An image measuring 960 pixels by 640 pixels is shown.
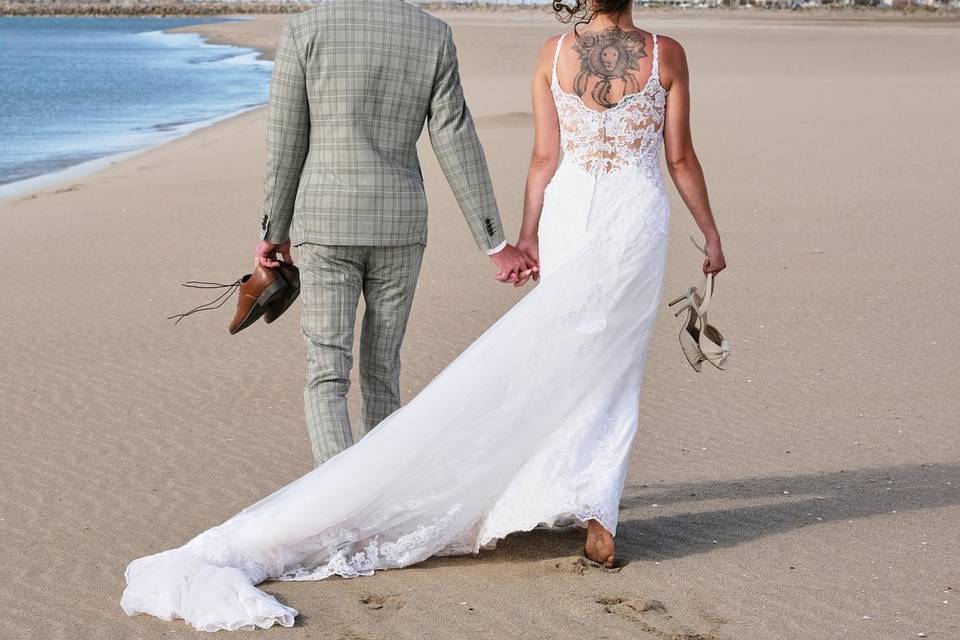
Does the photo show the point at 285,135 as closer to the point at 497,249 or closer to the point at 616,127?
the point at 497,249

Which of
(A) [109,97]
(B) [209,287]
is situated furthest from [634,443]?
(A) [109,97]

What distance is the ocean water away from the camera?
68.1ft

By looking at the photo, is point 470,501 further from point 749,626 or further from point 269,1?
point 269,1

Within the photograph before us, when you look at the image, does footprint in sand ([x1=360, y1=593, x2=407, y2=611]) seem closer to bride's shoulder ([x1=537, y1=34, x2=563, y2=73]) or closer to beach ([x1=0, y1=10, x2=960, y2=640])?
beach ([x1=0, y1=10, x2=960, y2=640])

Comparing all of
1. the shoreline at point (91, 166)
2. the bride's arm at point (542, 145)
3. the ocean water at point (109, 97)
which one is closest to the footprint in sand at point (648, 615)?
the bride's arm at point (542, 145)

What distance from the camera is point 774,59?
34.7m

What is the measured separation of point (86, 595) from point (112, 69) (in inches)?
1628

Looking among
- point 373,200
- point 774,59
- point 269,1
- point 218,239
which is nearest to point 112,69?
point 774,59

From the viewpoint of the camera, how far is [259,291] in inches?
177

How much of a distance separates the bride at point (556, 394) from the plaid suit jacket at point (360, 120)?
0.39m

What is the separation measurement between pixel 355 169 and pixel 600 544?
1488mm

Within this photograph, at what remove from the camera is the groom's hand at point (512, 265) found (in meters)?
4.38

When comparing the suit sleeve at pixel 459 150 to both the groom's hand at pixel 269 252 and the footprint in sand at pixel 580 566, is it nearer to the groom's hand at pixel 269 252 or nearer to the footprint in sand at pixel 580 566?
the groom's hand at pixel 269 252

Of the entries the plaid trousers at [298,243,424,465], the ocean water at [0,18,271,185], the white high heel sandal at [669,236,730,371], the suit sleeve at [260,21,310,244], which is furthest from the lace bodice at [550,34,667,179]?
the ocean water at [0,18,271,185]
